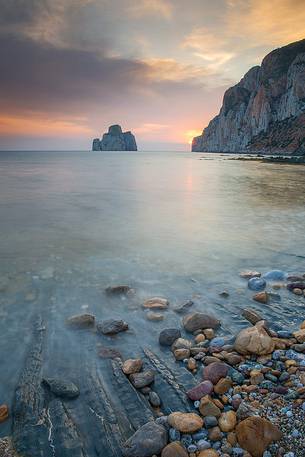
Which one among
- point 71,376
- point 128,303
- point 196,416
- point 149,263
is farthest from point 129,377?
point 149,263

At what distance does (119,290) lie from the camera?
7.58 meters

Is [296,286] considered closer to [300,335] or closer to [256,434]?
[300,335]

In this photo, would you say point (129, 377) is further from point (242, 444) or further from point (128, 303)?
point (128, 303)

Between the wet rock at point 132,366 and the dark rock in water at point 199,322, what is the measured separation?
1395 millimetres

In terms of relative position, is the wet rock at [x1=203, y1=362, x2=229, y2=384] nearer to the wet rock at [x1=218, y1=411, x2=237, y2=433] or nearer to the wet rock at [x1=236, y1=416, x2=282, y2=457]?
the wet rock at [x1=218, y1=411, x2=237, y2=433]

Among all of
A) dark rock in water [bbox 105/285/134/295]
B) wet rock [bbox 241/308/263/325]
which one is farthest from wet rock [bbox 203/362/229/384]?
dark rock in water [bbox 105/285/134/295]

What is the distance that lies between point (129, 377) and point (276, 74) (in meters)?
203

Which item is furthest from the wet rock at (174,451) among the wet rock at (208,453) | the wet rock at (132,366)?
the wet rock at (132,366)

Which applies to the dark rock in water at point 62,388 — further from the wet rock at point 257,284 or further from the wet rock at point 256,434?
the wet rock at point 257,284

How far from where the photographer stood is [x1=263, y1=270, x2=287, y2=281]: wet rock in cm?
832

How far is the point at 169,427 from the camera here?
365cm

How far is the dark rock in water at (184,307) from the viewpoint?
6633 mm

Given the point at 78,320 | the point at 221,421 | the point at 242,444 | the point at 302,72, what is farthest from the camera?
the point at 302,72

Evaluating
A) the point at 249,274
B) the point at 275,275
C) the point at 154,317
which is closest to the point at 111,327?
the point at 154,317
